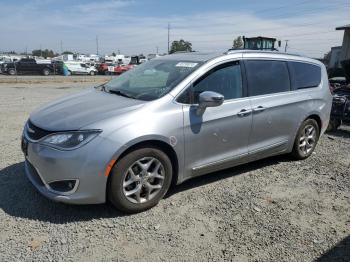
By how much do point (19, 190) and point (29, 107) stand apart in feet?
23.7

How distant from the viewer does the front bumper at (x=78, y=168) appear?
11.0ft

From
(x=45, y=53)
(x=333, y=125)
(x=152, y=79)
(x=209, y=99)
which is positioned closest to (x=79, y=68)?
(x=333, y=125)

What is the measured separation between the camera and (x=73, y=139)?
3.39 metres

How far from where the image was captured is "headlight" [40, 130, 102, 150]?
3373mm

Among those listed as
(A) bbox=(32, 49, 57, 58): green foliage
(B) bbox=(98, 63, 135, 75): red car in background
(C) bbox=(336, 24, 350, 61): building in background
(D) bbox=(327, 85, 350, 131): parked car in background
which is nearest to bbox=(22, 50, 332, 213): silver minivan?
(D) bbox=(327, 85, 350, 131): parked car in background

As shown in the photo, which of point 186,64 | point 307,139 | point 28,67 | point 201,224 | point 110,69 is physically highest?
point 186,64

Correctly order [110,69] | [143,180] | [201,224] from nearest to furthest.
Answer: [201,224] → [143,180] → [110,69]

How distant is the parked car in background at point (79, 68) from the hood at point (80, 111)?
1575 inches

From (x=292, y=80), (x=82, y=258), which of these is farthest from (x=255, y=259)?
(x=292, y=80)

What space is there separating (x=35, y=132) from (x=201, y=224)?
1.98m

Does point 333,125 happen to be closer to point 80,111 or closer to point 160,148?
point 160,148

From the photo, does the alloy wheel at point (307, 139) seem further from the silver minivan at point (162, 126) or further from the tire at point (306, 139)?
the silver minivan at point (162, 126)

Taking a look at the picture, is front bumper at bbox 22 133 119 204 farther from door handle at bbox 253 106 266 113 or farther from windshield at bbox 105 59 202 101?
door handle at bbox 253 106 266 113

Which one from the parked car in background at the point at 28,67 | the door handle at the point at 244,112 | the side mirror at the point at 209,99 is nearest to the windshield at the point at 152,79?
the side mirror at the point at 209,99
